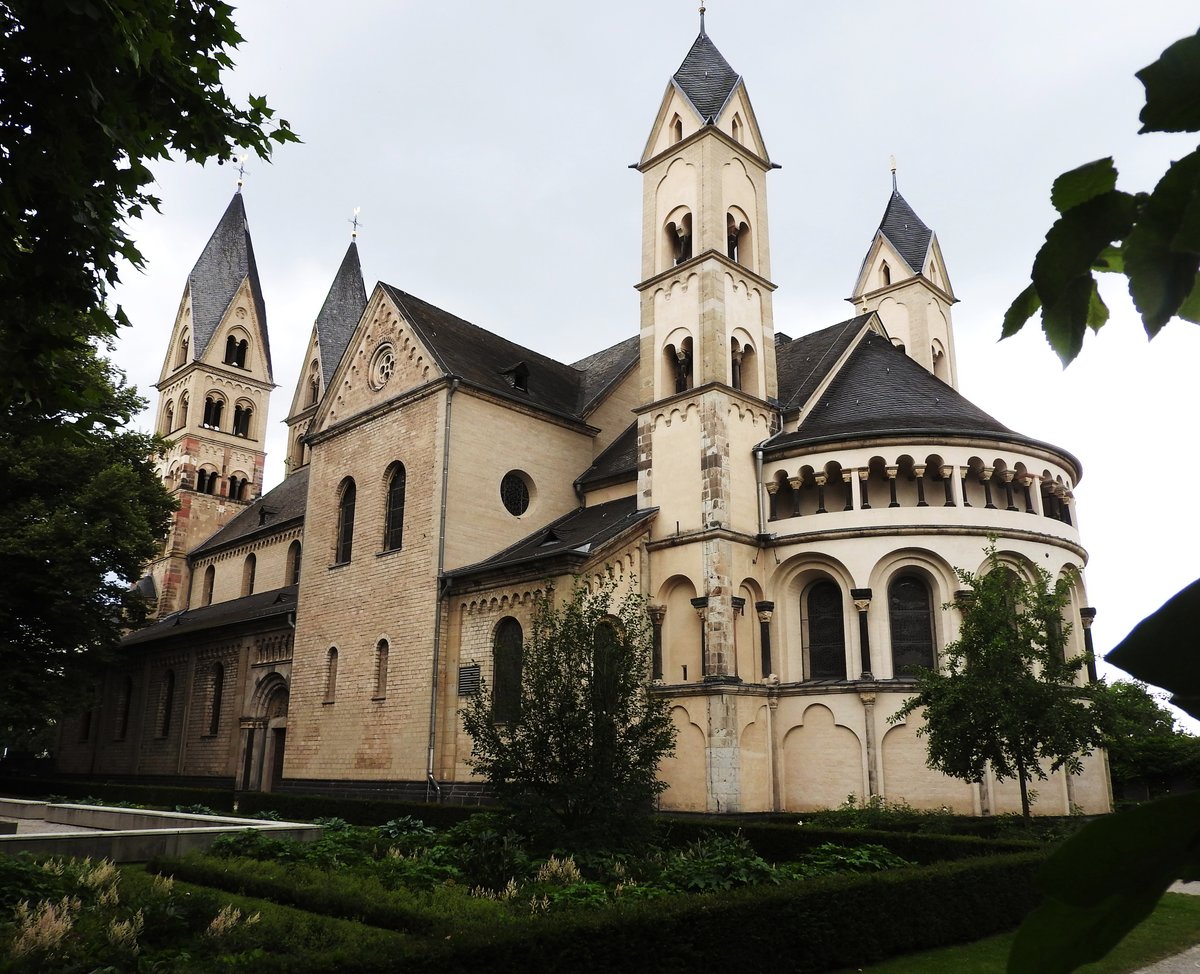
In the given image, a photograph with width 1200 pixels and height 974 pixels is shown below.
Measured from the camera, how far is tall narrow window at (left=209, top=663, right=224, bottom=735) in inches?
1318

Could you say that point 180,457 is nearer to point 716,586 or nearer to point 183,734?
point 183,734

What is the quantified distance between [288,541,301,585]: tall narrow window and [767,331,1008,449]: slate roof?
775 inches

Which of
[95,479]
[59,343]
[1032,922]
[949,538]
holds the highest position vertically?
[95,479]

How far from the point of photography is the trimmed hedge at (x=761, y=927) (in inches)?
317

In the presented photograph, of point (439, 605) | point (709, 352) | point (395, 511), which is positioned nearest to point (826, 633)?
point (709, 352)

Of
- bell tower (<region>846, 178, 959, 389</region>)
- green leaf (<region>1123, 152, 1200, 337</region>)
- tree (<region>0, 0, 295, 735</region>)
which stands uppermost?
bell tower (<region>846, 178, 959, 389</region>)

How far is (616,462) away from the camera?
29.3 metres

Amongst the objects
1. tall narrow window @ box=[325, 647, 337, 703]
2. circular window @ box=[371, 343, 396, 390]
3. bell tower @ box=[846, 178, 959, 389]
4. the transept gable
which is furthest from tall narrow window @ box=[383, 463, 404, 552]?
bell tower @ box=[846, 178, 959, 389]

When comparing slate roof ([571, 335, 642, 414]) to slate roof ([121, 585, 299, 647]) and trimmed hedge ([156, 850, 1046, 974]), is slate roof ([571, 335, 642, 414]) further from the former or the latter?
trimmed hedge ([156, 850, 1046, 974])

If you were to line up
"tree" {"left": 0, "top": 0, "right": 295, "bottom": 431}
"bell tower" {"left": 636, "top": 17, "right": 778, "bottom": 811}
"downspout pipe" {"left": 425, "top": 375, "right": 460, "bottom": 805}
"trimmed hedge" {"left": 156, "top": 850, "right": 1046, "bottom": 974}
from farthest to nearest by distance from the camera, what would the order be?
"downspout pipe" {"left": 425, "top": 375, "right": 460, "bottom": 805} → "bell tower" {"left": 636, "top": 17, "right": 778, "bottom": 811} → "trimmed hedge" {"left": 156, "top": 850, "right": 1046, "bottom": 974} → "tree" {"left": 0, "top": 0, "right": 295, "bottom": 431}

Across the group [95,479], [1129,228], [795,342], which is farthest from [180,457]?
[1129,228]

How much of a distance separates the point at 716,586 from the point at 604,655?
825 centimetres

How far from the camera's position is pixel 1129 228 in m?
1.01

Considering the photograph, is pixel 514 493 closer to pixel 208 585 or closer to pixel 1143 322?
pixel 208 585
